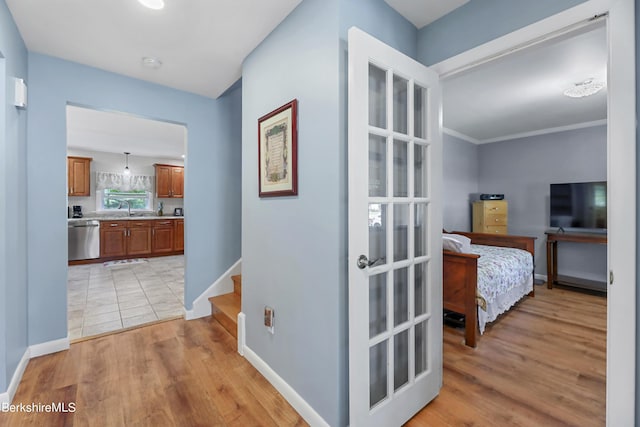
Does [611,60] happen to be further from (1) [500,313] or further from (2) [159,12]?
(1) [500,313]

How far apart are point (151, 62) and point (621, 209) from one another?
3.08 metres

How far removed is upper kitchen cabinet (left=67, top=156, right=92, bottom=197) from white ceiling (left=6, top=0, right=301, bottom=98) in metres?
4.79

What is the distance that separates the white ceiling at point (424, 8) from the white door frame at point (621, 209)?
0.73m

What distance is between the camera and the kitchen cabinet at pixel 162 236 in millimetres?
6387

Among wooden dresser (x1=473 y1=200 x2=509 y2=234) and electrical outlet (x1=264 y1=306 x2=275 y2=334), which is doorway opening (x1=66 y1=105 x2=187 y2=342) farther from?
wooden dresser (x1=473 y1=200 x2=509 y2=234)

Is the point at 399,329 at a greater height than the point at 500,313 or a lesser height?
greater

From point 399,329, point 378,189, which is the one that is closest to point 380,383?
point 399,329

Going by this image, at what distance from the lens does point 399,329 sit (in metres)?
1.48

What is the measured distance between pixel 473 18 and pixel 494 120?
3.12 metres

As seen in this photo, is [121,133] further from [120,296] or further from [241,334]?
[241,334]

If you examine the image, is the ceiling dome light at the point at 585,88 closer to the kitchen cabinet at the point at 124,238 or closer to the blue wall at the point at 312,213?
the blue wall at the point at 312,213

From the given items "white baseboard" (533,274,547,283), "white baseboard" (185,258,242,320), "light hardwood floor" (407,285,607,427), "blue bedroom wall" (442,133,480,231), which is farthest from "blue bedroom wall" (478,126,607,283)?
"white baseboard" (185,258,242,320)

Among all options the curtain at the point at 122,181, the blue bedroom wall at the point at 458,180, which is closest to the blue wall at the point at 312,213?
the blue bedroom wall at the point at 458,180

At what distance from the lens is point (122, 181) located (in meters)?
6.61
